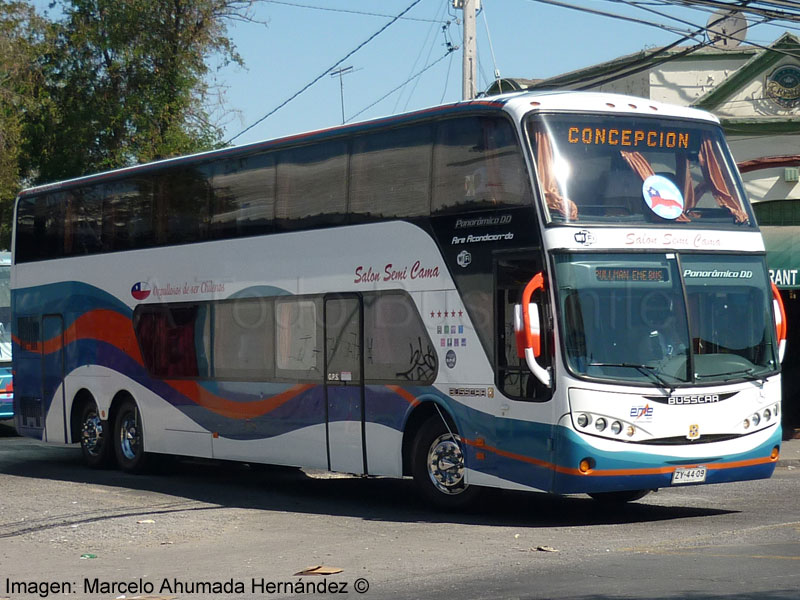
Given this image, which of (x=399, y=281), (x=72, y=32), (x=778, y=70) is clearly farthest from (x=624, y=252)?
(x=72, y=32)

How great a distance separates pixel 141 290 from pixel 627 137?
7948mm

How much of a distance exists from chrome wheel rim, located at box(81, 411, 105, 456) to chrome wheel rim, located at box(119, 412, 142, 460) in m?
0.52

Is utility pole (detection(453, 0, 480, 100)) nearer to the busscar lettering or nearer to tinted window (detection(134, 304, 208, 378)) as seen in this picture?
tinted window (detection(134, 304, 208, 378))

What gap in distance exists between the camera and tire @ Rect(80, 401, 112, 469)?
62.2 ft

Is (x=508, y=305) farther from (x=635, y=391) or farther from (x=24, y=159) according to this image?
(x=24, y=159)

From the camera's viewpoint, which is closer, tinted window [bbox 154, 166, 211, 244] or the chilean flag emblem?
tinted window [bbox 154, 166, 211, 244]

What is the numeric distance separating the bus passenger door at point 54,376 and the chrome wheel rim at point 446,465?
8.40 meters

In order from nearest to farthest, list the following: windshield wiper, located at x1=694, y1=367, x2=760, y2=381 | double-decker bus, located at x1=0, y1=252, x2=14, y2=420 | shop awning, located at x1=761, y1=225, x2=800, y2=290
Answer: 1. windshield wiper, located at x1=694, y1=367, x2=760, y2=381
2. shop awning, located at x1=761, y1=225, x2=800, y2=290
3. double-decker bus, located at x1=0, y1=252, x2=14, y2=420

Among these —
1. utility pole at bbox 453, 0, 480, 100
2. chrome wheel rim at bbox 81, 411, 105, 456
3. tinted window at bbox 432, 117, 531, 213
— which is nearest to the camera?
tinted window at bbox 432, 117, 531, 213

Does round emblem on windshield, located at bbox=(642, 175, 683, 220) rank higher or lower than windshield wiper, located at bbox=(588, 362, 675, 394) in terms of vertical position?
higher

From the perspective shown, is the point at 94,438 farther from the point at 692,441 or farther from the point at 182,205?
the point at 692,441

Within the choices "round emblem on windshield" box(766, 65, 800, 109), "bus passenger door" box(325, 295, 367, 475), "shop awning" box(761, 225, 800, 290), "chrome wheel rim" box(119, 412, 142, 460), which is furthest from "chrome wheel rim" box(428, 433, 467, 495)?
"round emblem on windshield" box(766, 65, 800, 109)

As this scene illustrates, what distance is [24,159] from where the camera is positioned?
37.5m

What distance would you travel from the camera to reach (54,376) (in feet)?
65.7
